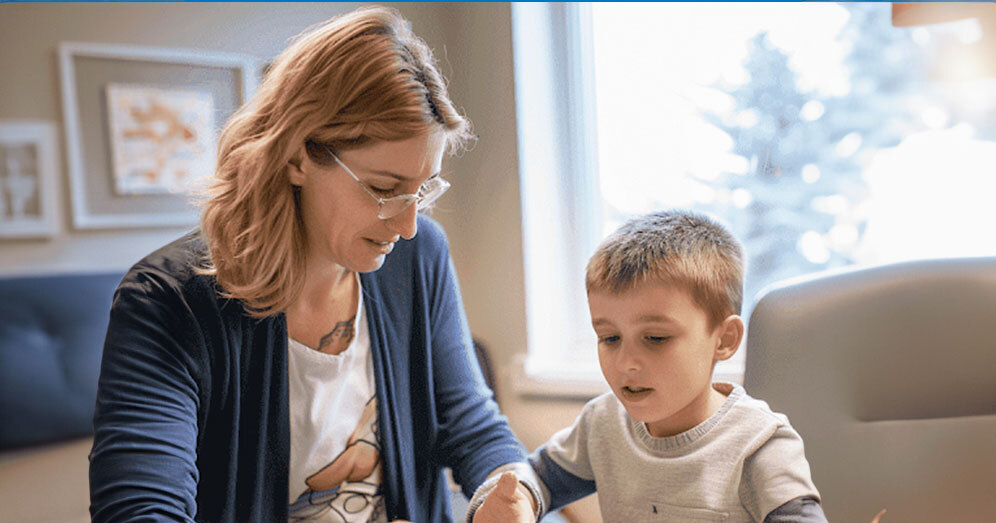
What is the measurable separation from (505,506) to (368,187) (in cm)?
48

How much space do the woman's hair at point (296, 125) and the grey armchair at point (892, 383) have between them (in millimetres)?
627

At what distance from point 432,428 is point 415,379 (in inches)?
3.5

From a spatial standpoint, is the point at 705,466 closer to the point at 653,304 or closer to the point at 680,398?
the point at 680,398

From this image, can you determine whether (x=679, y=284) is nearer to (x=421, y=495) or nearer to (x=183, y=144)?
(x=421, y=495)

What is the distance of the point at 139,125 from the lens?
2.56 m

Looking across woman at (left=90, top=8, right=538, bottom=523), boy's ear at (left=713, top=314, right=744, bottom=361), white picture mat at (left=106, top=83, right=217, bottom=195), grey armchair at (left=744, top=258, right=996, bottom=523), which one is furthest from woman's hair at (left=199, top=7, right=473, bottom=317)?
white picture mat at (left=106, top=83, right=217, bottom=195)

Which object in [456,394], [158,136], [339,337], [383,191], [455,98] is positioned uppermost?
[455,98]

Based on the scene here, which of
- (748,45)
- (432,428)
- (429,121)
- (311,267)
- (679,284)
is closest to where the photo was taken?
(679,284)

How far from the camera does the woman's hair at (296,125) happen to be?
1152 millimetres

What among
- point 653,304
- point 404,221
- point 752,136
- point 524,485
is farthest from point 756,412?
point 752,136

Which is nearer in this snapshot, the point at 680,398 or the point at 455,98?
the point at 680,398

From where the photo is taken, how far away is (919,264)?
4.10ft

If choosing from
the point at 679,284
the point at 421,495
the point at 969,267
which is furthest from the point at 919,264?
the point at 421,495

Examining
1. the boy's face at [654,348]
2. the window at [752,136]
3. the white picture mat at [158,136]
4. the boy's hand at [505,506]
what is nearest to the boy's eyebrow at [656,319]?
the boy's face at [654,348]
